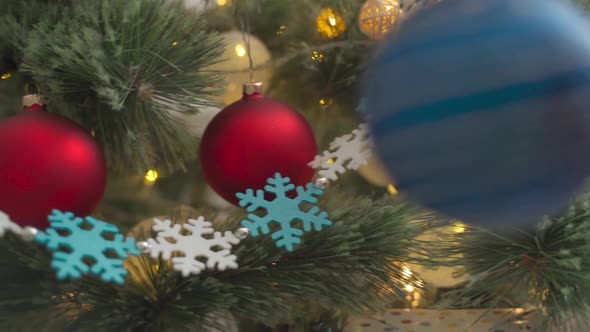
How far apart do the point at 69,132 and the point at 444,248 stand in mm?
287

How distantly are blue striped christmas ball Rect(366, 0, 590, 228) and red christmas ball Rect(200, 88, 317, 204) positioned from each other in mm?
131

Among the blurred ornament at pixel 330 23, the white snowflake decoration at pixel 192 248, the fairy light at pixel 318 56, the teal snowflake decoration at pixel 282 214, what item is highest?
the blurred ornament at pixel 330 23

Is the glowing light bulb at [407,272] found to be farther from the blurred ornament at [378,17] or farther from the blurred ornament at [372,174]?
the blurred ornament at [378,17]

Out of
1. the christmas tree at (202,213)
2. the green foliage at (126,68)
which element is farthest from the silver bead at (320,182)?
the green foliage at (126,68)

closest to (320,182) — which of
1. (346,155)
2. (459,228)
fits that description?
(346,155)

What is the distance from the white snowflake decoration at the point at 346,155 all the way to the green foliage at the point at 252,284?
3cm

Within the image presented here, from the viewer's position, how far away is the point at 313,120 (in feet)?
1.92

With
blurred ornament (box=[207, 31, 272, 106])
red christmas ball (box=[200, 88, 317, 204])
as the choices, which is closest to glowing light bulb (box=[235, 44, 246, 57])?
blurred ornament (box=[207, 31, 272, 106])

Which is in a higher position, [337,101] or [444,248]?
[337,101]

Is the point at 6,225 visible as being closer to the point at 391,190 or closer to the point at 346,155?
the point at 346,155

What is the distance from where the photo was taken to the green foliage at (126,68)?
0.42 meters

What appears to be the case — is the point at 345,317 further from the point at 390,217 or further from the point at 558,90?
the point at 558,90

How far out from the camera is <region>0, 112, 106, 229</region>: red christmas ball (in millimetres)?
393

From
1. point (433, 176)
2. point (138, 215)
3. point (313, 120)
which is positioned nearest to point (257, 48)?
point (313, 120)
